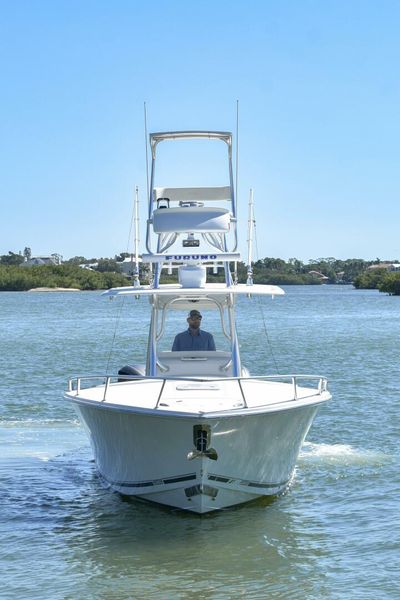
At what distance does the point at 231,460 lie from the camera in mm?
11523

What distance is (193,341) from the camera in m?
14.3

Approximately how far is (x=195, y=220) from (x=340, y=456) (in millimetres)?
4911

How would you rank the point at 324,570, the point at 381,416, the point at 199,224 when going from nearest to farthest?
1. the point at 324,570
2. the point at 199,224
3. the point at 381,416

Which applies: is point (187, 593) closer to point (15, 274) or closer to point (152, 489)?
point (152, 489)

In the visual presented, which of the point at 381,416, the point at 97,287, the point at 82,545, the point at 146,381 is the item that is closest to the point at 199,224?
the point at 146,381

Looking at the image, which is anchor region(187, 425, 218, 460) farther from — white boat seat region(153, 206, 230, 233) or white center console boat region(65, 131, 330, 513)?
white boat seat region(153, 206, 230, 233)

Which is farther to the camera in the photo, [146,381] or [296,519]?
[146,381]

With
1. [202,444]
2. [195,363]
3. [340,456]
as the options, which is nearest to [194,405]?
[202,444]

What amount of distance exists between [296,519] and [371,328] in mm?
41964

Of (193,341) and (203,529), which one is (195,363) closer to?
(193,341)

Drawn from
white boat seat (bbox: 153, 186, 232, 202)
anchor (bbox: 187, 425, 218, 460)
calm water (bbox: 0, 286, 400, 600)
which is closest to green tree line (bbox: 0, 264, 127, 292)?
calm water (bbox: 0, 286, 400, 600)

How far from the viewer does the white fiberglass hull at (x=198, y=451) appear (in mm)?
11234

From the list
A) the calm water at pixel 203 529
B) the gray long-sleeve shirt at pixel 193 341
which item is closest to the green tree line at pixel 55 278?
the calm water at pixel 203 529

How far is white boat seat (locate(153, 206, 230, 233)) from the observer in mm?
13695
